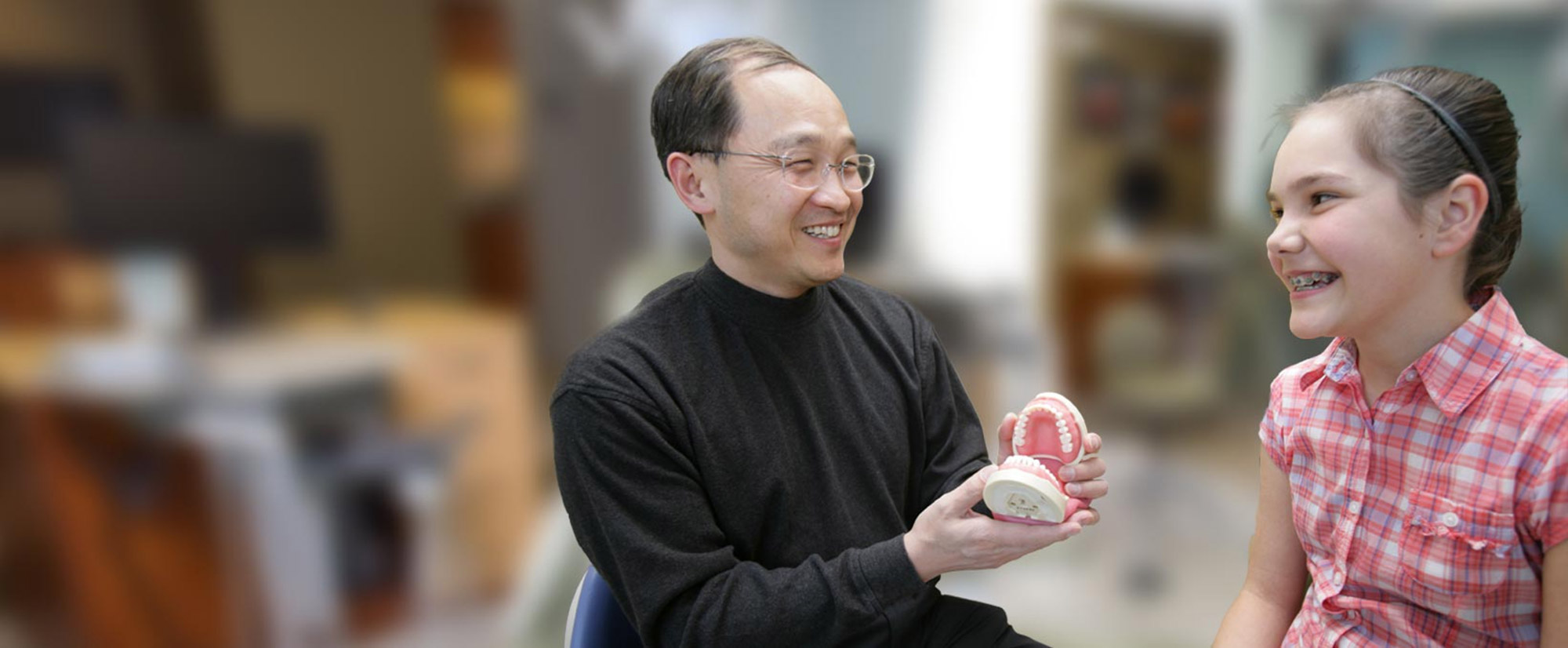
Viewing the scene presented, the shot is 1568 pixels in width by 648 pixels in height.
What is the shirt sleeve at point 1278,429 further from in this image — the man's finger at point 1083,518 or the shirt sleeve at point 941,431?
the shirt sleeve at point 941,431

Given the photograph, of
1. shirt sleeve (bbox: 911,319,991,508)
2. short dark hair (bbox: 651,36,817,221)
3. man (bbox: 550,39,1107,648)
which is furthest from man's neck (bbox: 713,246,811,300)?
shirt sleeve (bbox: 911,319,991,508)

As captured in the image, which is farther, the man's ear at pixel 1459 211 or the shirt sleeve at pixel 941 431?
the shirt sleeve at pixel 941 431

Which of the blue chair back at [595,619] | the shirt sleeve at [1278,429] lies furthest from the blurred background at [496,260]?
the blue chair back at [595,619]

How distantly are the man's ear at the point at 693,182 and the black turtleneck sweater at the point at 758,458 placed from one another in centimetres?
9

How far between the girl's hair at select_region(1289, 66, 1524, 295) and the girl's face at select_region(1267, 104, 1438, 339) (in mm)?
14

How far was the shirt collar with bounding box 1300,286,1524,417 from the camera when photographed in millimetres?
825

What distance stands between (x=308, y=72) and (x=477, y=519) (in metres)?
1.04

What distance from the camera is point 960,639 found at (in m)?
1.11

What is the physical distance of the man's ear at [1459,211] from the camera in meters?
0.80

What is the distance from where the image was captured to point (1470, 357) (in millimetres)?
828

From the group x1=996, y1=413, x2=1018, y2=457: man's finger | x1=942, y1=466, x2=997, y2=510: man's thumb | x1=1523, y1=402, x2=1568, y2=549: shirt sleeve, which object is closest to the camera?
x1=1523, y1=402, x2=1568, y2=549: shirt sleeve

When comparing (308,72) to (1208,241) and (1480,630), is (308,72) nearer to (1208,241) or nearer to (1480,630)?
(1208,241)

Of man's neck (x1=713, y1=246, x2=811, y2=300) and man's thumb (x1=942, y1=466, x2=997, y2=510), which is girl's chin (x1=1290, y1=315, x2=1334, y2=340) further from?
man's neck (x1=713, y1=246, x2=811, y2=300)

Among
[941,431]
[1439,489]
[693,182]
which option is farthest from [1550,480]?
[693,182]
